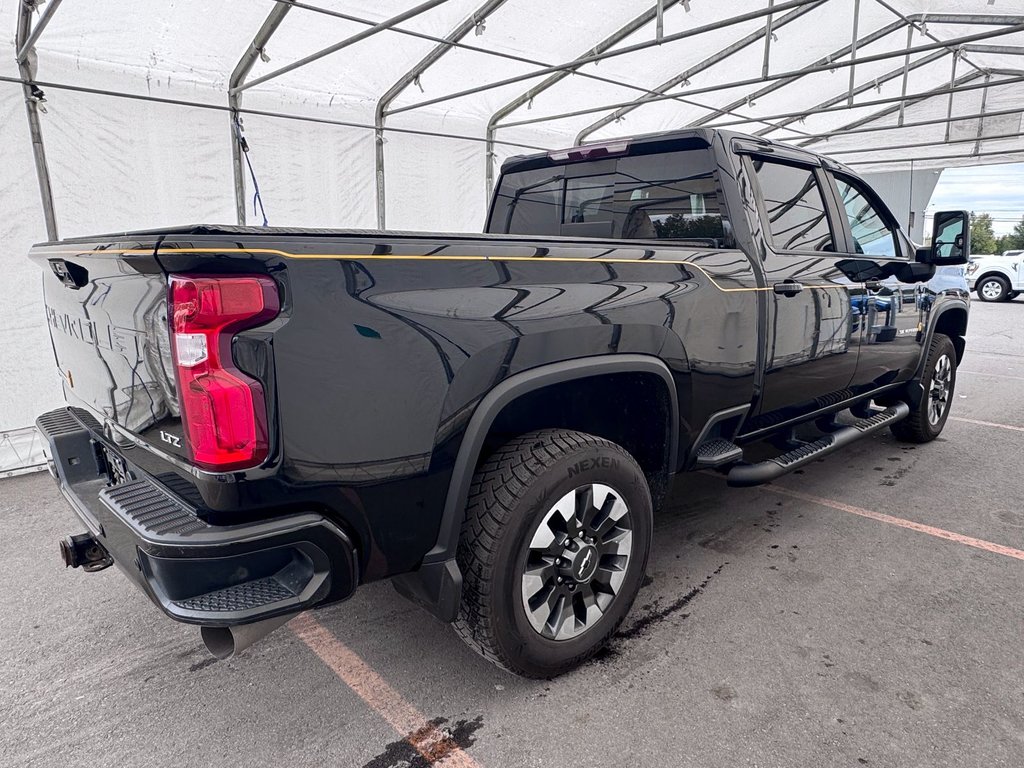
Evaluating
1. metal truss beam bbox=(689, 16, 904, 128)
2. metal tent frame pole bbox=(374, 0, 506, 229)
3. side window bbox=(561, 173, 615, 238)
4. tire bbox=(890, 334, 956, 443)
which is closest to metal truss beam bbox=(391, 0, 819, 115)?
Result: metal tent frame pole bbox=(374, 0, 506, 229)

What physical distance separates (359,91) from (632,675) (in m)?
7.32

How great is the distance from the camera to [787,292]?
9.84 ft

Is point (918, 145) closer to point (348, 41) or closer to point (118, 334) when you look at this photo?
point (348, 41)

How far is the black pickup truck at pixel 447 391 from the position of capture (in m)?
1.55

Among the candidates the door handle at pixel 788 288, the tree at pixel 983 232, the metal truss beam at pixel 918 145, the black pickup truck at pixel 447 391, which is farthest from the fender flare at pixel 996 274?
the tree at pixel 983 232

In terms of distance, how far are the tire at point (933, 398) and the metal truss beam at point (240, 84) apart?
6.09 metres

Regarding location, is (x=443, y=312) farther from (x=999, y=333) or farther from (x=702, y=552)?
(x=999, y=333)

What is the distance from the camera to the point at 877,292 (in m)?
3.70

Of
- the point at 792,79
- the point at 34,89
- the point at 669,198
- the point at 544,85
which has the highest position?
the point at 792,79

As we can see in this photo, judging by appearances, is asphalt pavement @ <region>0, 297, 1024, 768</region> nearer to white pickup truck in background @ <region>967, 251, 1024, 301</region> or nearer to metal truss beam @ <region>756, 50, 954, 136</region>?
metal truss beam @ <region>756, 50, 954, 136</region>

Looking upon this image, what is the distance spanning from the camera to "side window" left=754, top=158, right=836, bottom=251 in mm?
3084

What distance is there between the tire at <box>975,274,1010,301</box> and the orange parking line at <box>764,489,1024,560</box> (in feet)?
53.2

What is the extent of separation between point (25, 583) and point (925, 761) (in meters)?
3.63

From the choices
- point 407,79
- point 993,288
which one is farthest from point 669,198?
point 993,288
